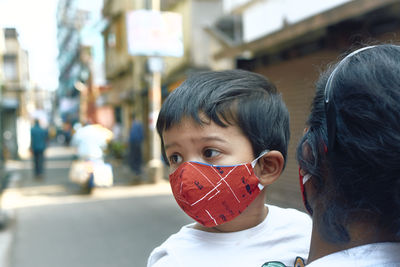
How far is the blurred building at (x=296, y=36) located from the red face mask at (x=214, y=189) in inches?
150

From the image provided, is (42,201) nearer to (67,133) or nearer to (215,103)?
(215,103)

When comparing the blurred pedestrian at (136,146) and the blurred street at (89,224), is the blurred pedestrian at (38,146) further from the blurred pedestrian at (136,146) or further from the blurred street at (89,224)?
the blurred pedestrian at (136,146)

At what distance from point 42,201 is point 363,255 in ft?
30.0

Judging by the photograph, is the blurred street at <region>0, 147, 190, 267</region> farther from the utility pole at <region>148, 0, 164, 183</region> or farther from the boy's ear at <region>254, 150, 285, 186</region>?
the boy's ear at <region>254, 150, 285, 186</region>

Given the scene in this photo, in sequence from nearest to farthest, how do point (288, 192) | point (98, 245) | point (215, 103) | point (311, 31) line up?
1. point (215, 103)
2. point (98, 245)
3. point (311, 31)
4. point (288, 192)

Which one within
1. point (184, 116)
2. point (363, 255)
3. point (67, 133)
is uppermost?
point (184, 116)

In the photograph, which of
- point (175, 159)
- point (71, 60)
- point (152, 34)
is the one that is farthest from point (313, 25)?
point (71, 60)

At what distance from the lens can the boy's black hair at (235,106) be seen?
127 centimetres

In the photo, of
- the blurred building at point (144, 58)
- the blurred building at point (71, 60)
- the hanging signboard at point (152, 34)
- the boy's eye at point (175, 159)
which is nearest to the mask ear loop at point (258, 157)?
the boy's eye at point (175, 159)

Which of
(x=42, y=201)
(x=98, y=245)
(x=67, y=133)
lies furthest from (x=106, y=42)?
(x=98, y=245)

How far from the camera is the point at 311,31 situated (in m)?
6.42

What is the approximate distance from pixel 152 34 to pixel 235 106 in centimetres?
1036

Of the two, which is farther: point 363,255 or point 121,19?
point 121,19

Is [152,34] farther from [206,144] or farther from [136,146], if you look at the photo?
[206,144]
